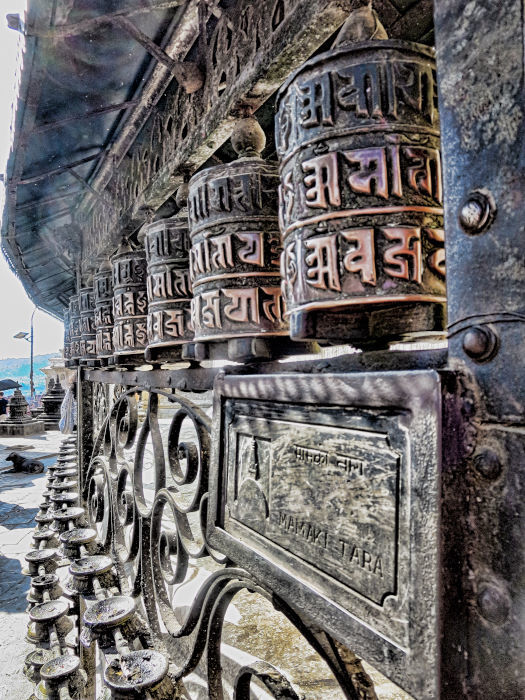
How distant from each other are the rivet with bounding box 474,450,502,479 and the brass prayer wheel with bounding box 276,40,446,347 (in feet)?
0.69

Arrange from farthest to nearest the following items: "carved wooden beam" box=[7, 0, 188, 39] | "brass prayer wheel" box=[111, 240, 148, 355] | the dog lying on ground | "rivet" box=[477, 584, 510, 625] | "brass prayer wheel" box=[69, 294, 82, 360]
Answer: the dog lying on ground < "brass prayer wheel" box=[69, 294, 82, 360] < "brass prayer wheel" box=[111, 240, 148, 355] < "carved wooden beam" box=[7, 0, 188, 39] < "rivet" box=[477, 584, 510, 625]

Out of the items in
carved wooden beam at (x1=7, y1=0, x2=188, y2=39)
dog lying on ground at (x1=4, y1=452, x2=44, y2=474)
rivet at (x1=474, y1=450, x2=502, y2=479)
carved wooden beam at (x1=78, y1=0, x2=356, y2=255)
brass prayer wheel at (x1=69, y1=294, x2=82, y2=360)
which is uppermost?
carved wooden beam at (x1=7, y1=0, x2=188, y2=39)

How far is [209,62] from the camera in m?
1.26

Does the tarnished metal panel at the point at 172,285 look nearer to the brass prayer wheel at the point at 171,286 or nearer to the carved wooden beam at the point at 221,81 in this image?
the brass prayer wheel at the point at 171,286

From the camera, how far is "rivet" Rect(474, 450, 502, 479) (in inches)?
17.1

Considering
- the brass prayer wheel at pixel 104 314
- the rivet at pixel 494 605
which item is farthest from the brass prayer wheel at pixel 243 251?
the brass prayer wheel at pixel 104 314

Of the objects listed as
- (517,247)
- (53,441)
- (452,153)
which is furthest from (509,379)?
(53,441)

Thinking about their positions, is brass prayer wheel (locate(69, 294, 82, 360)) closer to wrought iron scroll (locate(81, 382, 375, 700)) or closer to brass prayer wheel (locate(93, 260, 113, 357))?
brass prayer wheel (locate(93, 260, 113, 357))

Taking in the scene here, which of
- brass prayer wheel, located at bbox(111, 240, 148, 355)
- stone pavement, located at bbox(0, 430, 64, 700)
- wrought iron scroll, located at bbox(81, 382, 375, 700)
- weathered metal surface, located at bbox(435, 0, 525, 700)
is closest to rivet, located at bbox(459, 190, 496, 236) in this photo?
weathered metal surface, located at bbox(435, 0, 525, 700)

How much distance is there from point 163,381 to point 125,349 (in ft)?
1.08

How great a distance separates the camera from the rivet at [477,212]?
462 mm

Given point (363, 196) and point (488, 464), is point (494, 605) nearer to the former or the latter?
point (488, 464)

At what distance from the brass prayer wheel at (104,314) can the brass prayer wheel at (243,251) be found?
4.06 feet

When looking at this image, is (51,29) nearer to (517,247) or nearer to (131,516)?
(517,247)
